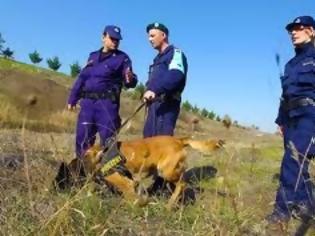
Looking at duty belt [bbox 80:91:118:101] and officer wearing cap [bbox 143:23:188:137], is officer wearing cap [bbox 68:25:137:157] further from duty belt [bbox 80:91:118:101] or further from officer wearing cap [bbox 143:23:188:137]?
officer wearing cap [bbox 143:23:188:137]

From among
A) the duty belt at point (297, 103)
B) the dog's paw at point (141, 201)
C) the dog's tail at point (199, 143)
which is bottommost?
the dog's paw at point (141, 201)

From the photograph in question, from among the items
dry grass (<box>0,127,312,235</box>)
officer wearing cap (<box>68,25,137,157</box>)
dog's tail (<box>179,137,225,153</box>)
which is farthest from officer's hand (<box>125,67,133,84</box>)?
dry grass (<box>0,127,312,235</box>)

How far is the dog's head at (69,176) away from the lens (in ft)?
15.2

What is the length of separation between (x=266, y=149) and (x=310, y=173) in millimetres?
5390

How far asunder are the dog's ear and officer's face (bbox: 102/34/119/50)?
8.58ft

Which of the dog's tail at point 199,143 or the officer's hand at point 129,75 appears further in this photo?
the officer's hand at point 129,75

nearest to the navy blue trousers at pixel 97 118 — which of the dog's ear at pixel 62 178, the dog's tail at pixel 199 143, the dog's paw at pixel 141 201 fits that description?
the dog's tail at pixel 199 143

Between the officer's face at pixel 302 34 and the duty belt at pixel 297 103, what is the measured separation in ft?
1.83

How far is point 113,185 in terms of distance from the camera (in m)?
6.21

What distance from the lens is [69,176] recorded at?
16.6 ft

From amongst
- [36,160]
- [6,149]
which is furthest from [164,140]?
[36,160]

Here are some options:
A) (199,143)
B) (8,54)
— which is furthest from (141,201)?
(8,54)

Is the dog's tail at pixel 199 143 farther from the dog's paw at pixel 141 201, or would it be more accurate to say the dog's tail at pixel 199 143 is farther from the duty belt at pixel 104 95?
the dog's paw at pixel 141 201

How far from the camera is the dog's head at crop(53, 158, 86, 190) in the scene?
464cm
